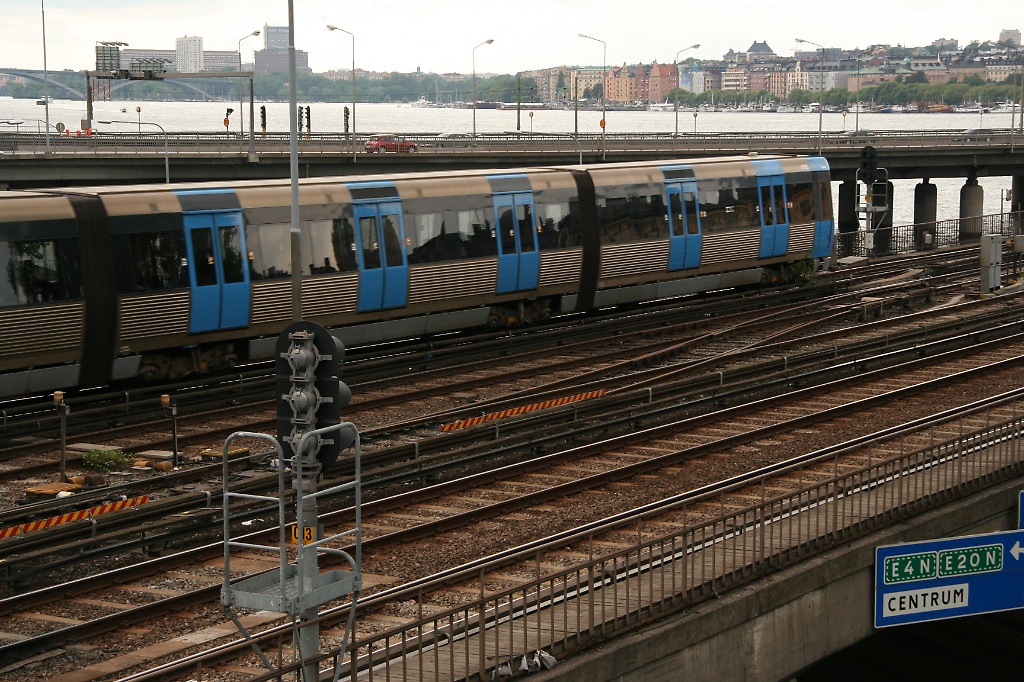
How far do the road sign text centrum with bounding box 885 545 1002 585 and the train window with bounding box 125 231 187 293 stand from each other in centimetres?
1279

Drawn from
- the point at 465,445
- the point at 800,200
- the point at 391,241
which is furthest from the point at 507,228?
the point at 800,200

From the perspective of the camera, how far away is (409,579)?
1405 cm

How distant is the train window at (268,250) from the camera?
23562mm

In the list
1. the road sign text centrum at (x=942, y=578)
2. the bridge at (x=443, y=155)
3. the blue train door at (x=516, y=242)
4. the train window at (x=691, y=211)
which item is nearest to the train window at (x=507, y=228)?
the blue train door at (x=516, y=242)

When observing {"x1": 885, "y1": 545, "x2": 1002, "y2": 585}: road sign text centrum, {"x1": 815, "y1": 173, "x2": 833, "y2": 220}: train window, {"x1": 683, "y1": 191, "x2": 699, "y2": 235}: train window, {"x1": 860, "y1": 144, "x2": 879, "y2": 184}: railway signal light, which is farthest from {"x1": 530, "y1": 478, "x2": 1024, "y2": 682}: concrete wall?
{"x1": 860, "y1": 144, "x2": 879, "y2": 184}: railway signal light

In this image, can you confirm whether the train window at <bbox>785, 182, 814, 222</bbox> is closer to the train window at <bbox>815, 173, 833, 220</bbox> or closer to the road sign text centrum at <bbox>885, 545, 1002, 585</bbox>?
the train window at <bbox>815, 173, 833, 220</bbox>

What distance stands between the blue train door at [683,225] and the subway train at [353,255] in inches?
1.8

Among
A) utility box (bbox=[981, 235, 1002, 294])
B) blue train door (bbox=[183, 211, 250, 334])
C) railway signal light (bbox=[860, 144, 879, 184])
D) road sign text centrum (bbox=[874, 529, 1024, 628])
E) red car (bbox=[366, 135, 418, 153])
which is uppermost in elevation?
red car (bbox=[366, 135, 418, 153])

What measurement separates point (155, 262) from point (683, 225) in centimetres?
1333

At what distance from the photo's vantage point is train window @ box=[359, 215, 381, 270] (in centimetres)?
2525

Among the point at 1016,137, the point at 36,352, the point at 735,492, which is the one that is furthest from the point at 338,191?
the point at 1016,137

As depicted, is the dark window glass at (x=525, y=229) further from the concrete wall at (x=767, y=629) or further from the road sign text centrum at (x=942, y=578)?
the road sign text centrum at (x=942, y=578)

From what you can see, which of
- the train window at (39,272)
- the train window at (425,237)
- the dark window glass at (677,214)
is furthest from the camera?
the dark window glass at (677,214)

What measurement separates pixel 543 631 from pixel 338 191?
14.6 m
